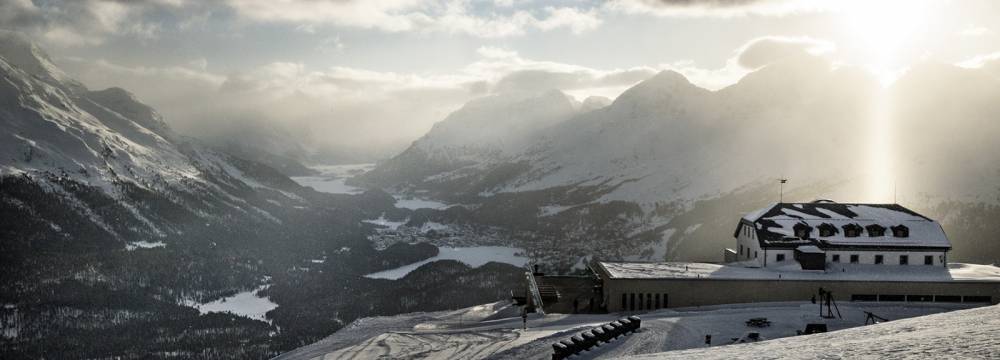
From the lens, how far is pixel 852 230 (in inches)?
3031

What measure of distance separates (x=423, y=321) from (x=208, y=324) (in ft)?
469

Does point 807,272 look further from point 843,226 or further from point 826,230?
point 843,226

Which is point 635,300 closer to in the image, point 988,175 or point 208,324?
point 208,324

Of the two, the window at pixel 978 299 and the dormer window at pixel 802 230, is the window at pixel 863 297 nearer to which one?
the dormer window at pixel 802 230

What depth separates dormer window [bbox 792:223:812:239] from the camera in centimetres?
7656

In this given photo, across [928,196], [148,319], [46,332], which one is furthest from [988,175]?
[46,332]

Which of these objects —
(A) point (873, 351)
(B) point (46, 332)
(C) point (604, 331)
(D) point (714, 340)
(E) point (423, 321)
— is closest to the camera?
(A) point (873, 351)

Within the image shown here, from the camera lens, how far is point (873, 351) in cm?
2639

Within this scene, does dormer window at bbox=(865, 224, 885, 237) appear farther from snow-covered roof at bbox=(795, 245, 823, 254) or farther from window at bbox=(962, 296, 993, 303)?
window at bbox=(962, 296, 993, 303)

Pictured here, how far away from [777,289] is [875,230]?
696 inches

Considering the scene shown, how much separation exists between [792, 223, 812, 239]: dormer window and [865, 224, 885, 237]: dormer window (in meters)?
6.88

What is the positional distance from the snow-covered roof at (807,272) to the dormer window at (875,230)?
12.9 feet

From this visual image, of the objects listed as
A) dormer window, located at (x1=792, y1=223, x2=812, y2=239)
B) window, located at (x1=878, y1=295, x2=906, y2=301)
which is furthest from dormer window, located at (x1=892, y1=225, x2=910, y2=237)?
window, located at (x1=878, y1=295, x2=906, y2=301)

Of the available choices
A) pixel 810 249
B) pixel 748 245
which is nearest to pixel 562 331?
pixel 810 249
